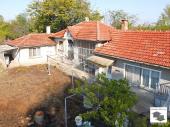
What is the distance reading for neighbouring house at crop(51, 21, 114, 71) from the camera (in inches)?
1160

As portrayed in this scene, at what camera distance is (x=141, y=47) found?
24.0m

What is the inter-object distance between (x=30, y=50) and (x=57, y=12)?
15.6 metres

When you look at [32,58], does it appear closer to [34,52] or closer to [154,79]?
[34,52]

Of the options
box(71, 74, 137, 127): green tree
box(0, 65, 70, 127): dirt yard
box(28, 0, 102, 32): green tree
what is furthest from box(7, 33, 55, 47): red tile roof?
box(71, 74, 137, 127): green tree

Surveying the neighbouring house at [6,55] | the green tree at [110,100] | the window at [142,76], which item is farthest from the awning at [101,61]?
the neighbouring house at [6,55]

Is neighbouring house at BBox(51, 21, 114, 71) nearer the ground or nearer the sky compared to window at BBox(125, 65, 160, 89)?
nearer the sky

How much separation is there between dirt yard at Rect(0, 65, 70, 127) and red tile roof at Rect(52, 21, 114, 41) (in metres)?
5.02

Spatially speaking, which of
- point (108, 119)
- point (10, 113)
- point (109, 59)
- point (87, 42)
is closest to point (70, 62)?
point (87, 42)

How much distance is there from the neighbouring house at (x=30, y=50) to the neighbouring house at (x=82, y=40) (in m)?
1.45

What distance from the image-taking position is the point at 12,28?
77.1 metres

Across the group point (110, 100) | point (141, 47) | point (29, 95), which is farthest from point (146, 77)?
point (29, 95)

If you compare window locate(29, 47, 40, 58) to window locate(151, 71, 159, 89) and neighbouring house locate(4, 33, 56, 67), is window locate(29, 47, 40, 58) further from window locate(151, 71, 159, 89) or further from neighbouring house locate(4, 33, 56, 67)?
window locate(151, 71, 159, 89)

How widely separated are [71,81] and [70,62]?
689cm

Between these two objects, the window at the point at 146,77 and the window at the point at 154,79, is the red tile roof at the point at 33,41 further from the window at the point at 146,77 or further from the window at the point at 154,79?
the window at the point at 154,79
